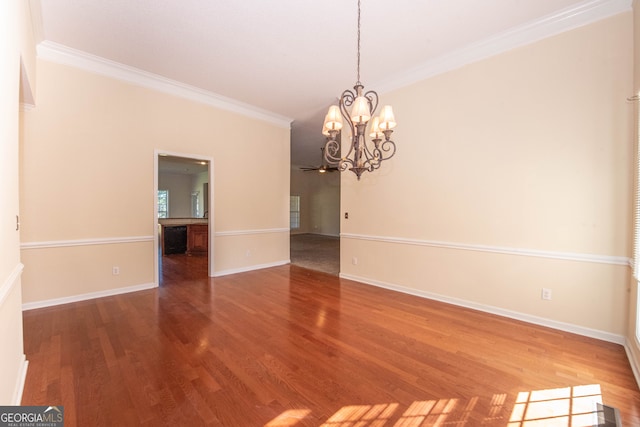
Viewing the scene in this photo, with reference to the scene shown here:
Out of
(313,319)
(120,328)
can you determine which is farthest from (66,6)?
(313,319)

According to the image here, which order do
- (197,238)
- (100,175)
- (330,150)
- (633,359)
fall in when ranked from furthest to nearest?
(197,238) < (100,175) < (330,150) < (633,359)

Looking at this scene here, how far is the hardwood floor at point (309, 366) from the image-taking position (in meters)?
1.68

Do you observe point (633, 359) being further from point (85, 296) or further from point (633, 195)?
point (85, 296)

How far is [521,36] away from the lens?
2975 mm

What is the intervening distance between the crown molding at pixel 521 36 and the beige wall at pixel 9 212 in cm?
403

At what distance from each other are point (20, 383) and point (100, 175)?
272cm

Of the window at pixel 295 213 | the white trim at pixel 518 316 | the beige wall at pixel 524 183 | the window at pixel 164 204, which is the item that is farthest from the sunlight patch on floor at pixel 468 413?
the window at pixel 164 204

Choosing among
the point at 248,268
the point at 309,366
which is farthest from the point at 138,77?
the point at 309,366

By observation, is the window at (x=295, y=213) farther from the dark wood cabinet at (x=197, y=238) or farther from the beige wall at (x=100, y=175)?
the beige wall at (x=100, y=175)

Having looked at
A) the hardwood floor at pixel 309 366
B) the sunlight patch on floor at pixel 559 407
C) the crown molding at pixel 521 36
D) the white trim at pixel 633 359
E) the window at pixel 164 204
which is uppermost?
the crown molding at pixel 521 36

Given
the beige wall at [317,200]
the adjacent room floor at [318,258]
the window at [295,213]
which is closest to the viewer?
the adjacent room floor at [318,258]

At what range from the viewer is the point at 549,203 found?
9.43 feet

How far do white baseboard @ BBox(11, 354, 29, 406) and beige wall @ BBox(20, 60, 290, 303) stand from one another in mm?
1734

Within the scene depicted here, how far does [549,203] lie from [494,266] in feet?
3.02
